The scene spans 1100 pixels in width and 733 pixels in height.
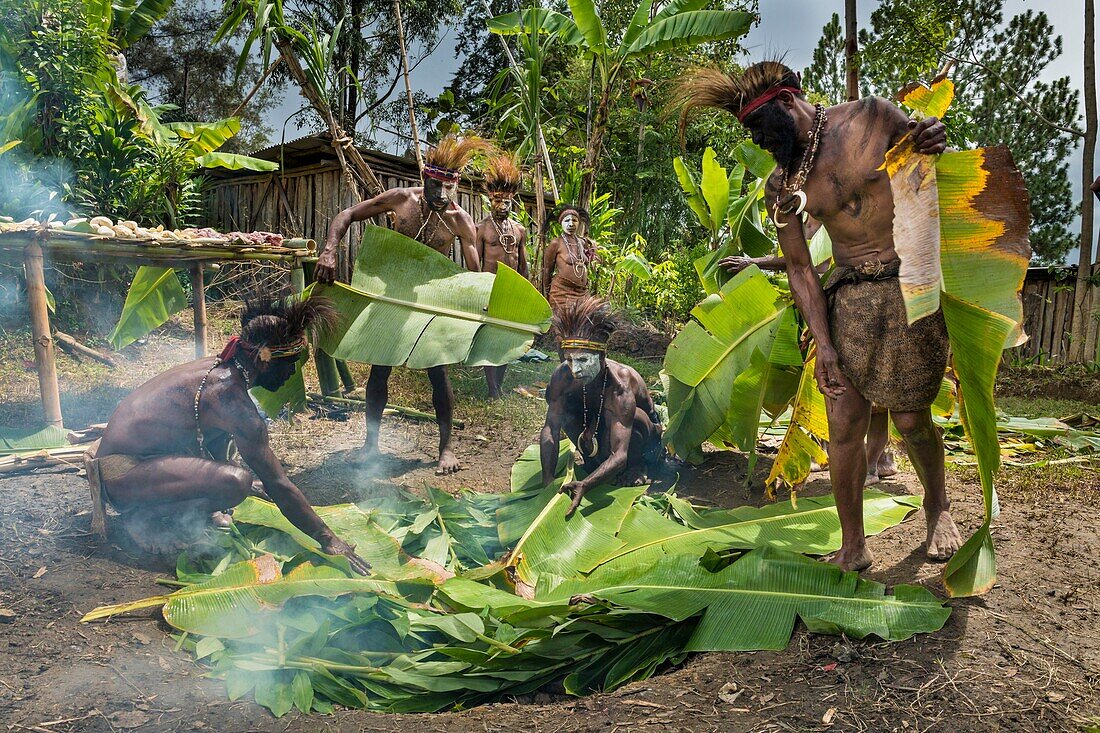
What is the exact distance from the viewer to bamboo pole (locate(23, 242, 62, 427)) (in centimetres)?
501

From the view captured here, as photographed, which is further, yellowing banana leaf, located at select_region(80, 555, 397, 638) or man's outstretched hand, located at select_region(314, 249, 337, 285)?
man's outstretched hand, located at select_region(314, 249, 337, 285)

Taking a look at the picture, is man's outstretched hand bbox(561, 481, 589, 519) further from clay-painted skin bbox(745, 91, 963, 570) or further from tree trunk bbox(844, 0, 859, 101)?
tree trunk bbox(844, 0, 859, 101)

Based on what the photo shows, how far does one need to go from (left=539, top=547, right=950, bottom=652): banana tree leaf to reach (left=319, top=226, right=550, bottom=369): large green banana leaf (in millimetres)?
1798

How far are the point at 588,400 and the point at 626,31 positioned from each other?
21.5ft

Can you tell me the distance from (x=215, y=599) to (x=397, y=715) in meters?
0.95

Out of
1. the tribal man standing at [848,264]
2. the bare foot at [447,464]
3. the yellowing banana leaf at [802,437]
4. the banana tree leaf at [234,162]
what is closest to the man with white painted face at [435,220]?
the bare foot at [447,464]

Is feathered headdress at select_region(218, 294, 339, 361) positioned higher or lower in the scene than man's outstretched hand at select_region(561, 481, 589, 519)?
higher

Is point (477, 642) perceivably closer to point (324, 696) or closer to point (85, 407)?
point (324, 696)

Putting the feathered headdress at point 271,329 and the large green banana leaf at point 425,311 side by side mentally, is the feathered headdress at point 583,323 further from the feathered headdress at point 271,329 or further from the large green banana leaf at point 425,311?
the feathered headdress at point 271,329

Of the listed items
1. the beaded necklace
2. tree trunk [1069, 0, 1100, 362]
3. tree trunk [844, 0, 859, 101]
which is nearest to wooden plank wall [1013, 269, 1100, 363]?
tree trunk [1069, 0, 1100, 362]

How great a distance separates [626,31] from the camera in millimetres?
9359

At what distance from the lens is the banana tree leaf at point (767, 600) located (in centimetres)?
267

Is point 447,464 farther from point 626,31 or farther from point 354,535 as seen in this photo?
point 626,31

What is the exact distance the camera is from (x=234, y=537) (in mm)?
3842
